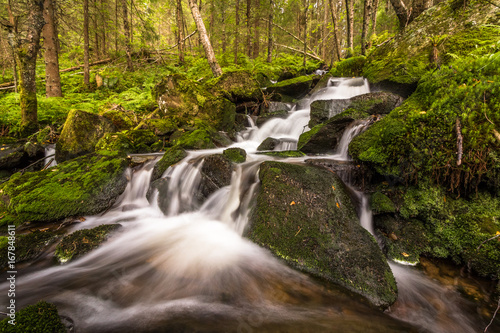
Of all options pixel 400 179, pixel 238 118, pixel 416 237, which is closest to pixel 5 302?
pixel 416 237

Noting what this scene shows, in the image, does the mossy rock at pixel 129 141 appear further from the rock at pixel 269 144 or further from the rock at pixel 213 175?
the rock at pixel 269 144

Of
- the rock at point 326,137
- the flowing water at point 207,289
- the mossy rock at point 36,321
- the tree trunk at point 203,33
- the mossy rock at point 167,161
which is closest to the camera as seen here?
the mossy rock at point 36,321

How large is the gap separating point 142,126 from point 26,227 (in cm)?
430

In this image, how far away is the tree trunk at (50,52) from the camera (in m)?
8.66

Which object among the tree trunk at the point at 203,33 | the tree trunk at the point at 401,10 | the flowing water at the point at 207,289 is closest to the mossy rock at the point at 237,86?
the tree trunk at the point at 203,33

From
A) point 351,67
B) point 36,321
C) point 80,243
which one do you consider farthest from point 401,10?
point 36,321

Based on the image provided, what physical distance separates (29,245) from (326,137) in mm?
6002

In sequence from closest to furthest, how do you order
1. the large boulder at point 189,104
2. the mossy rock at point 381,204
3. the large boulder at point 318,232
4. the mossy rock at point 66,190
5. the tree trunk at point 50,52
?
the large boulder at point 318,232, the mossy rock at point 381,204, the mossy rock at point 66,190, the large boulder at point 189,104, the tree trunk at point 50,52

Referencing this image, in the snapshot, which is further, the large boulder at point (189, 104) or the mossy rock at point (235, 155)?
the large boulder at point (189, 104)

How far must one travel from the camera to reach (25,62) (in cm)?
612

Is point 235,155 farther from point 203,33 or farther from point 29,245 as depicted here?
point 203,33

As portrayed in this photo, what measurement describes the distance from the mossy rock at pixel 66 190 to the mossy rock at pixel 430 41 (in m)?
8.43

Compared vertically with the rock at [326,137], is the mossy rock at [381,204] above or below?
below

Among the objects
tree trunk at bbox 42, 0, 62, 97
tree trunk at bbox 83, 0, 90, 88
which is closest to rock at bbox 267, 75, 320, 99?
tree trunk at bbox 42, 0, 62, 97
